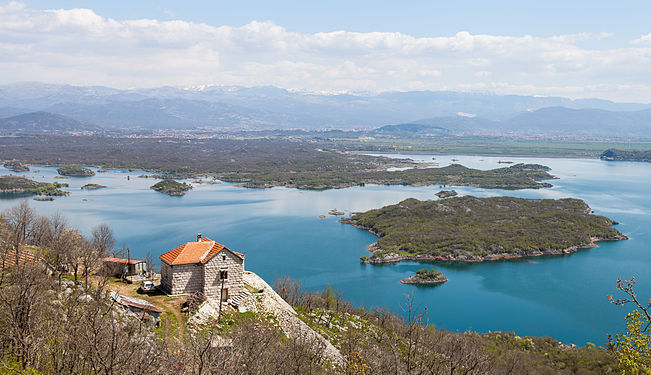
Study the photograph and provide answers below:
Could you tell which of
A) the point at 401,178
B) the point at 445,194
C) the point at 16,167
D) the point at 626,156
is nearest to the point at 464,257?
the point at 445,194

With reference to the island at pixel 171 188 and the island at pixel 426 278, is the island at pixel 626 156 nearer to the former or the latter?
the island at pixel 171 188

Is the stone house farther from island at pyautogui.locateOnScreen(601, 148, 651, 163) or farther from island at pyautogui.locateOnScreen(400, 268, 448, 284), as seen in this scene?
island at pyautogui.locateOnScreen(601, 148, 651, 163)

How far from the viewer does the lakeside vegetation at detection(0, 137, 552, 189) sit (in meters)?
103

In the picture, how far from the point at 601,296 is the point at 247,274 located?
32553mm

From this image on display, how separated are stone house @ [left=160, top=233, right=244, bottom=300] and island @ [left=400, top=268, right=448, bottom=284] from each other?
25351mm

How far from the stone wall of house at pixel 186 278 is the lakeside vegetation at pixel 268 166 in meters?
77.7

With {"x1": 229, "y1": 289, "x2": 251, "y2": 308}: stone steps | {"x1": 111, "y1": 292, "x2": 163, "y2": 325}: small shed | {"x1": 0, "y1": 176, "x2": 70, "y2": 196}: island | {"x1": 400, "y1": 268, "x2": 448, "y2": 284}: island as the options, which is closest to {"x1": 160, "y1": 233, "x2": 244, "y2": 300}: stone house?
{"x1": 229, "y1": 289, "x2": 251, "y2": 308}: stone steps

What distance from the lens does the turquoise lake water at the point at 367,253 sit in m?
36.2

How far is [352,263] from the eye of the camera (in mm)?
46375

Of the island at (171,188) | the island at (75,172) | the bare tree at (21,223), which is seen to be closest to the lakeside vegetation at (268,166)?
the island at (75,172)

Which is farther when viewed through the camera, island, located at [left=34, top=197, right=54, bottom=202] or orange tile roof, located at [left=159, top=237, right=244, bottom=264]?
island, located at [left=34, top=197, right=54, bottom=202]

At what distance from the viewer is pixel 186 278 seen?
1850 cm

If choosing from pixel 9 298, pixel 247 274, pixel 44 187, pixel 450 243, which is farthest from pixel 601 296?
pixel 44 187

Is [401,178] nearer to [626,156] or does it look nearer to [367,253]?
[367,253]
